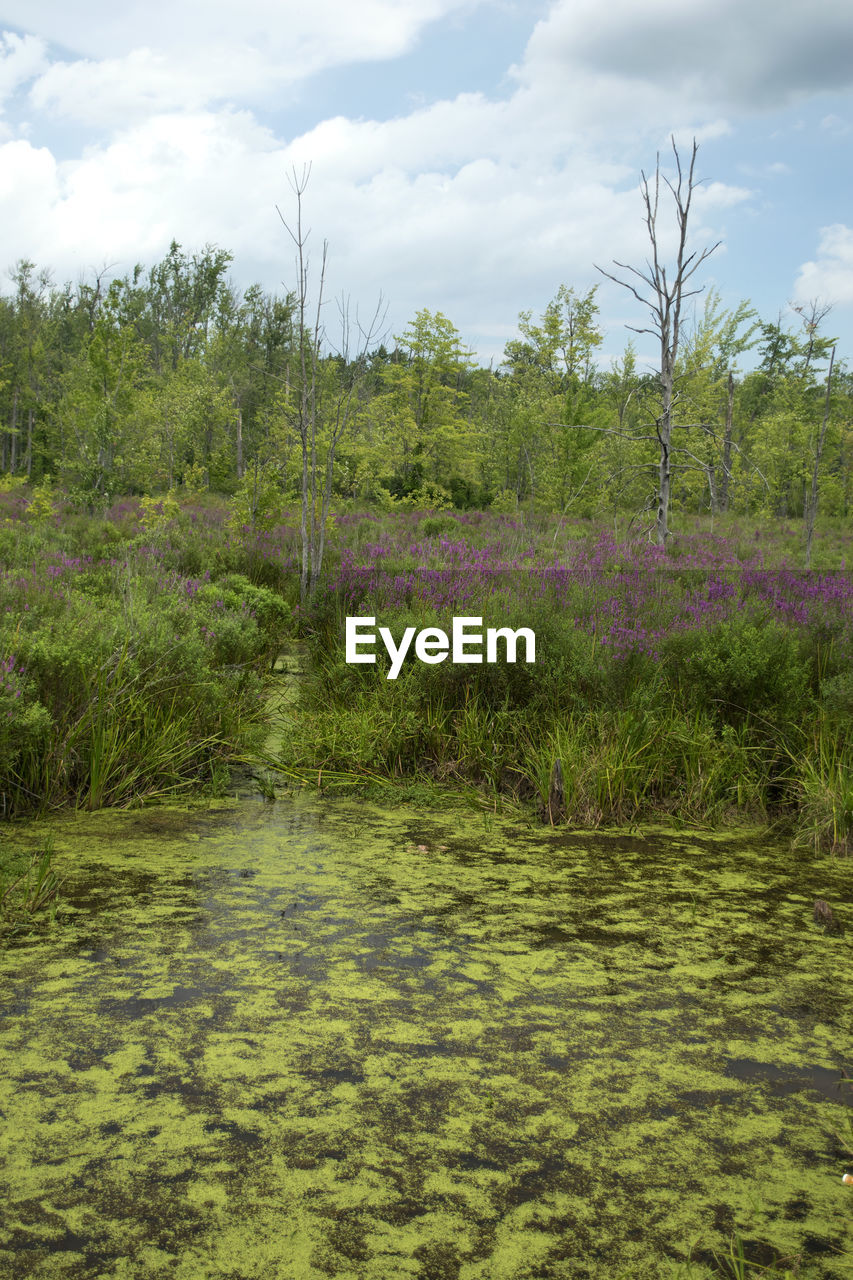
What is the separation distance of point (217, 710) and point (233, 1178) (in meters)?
3.65

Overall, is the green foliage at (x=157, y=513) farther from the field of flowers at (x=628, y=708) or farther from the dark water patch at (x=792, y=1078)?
the dark water patch at (x=792, y=1078)

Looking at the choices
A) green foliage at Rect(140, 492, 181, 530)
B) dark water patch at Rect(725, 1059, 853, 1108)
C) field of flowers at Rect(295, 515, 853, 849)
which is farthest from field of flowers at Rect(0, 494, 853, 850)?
green foliage at Rect(140, 492, 181, 530)

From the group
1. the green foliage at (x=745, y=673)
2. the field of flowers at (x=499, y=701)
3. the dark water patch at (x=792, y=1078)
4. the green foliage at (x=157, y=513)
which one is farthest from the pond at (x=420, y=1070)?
the green foliage at (x=157, y=513)

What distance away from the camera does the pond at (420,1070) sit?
181 cm

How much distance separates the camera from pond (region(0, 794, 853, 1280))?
1.81m

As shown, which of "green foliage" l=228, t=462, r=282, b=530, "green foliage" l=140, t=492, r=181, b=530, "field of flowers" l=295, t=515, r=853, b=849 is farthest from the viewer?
"green foliage" l=140, t=492, r=181, b=530

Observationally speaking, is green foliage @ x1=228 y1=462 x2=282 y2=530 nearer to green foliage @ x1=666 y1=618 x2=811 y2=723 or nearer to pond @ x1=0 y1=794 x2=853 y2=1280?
green foliage @ x1=666 y1=618 x2=811 y2=723

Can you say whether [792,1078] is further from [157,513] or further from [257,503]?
[157,513]

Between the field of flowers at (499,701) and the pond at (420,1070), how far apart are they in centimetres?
69

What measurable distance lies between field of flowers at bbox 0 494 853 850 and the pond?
0.69m

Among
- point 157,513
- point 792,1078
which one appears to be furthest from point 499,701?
point 157,513

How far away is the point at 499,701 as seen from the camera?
5.46 metres

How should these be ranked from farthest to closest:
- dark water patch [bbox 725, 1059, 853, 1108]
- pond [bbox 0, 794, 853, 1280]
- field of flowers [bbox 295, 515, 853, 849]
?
field of flowers [bbox 295, 515, 853, 849] < dark water patch [bbox 725, 1059, 853, 1108] < pond [bbox 0, 794, 853, 1280]

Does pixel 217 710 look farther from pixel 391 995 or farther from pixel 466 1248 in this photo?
pixel 466 1248
